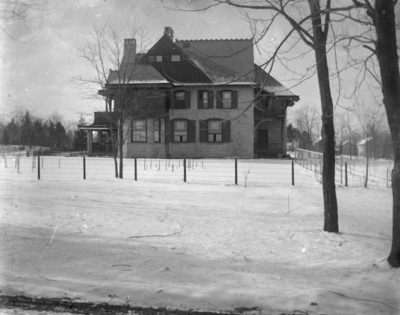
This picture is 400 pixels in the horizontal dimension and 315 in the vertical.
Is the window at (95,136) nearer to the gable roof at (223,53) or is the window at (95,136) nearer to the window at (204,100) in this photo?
the window at (204,100)

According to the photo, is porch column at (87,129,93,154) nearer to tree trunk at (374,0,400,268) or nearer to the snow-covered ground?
the snow-covered ground

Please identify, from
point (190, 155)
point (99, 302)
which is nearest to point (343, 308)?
point (99, 302)

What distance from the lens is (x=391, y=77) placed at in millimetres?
4809

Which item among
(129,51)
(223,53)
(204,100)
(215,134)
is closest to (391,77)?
(129,51)

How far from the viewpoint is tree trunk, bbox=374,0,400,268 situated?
4.79 meters

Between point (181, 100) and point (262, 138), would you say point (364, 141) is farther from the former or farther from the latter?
point (262, 138)

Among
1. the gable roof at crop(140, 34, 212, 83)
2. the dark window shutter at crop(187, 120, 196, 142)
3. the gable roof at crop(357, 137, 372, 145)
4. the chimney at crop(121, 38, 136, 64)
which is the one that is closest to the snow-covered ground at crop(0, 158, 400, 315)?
the gable roof at crop(357, 137, 372, 145)

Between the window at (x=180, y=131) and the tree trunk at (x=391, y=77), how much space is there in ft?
82.5

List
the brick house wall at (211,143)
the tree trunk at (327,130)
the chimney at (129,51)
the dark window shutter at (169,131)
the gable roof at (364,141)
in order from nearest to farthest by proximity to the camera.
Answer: the tree trunk at (327,130), the gable roof at (364,141), the chimney at (129,51), the brick house wall at (211,143), the dark window shutter at (169,131)

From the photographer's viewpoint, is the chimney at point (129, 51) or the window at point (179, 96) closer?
the chimney at point (129, 51)

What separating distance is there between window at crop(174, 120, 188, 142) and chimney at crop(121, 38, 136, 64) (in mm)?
15610

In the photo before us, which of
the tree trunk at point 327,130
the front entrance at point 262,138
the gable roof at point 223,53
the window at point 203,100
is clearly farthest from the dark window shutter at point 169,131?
the tree trunk at point 327,130

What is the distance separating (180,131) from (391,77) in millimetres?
25417

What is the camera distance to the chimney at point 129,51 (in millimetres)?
12227
